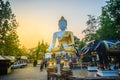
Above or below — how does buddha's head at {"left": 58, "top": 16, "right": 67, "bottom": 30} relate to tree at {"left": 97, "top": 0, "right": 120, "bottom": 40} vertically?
A: above

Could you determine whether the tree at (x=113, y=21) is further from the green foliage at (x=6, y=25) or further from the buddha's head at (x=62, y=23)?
the green foliage at (x=6, y=25)

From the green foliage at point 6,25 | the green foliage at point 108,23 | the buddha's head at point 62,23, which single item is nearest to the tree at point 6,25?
the green foliage at point 6,25

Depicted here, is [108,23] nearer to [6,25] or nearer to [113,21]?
[113,21]

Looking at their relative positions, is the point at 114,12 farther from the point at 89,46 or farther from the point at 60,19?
the point at 60,19

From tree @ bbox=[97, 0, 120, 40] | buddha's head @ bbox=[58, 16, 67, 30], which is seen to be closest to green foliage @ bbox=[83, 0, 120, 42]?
Answer: tree @ bbox=[97, 0, 120, 40]

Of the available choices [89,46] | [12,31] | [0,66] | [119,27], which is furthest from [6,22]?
[89,46]

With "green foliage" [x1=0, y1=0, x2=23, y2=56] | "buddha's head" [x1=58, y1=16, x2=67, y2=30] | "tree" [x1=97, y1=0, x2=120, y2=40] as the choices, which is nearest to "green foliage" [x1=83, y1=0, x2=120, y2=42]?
"tree" [x1=97, y1=0, x2=120, y2=40]

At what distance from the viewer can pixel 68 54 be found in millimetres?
35781

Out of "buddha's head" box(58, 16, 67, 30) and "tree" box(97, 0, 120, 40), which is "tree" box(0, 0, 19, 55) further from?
"tree" box(97, 0, 120, 40)

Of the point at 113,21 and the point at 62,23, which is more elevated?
the point at 62,23

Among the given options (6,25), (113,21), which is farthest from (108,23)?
(6,25)

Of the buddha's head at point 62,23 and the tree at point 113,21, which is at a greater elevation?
the buddha's head at point 62,23

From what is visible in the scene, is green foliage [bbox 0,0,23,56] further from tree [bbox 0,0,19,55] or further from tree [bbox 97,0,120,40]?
tree [bbox 97,0,120,40]

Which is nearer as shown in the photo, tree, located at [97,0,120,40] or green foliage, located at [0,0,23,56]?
tree, located at [97,0,120,40]
